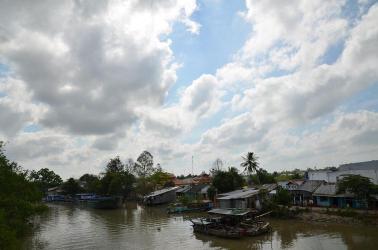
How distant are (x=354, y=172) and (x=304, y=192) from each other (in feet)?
30.4

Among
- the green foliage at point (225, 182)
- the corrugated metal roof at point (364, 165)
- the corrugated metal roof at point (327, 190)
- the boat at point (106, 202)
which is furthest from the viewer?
the boat at point (106, 202)

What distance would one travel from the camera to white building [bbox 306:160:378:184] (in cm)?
5215

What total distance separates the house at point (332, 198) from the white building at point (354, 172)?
647 centimetres

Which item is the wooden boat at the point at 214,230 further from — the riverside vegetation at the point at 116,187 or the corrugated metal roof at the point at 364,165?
the corrugated metal roof at the point at 364,165

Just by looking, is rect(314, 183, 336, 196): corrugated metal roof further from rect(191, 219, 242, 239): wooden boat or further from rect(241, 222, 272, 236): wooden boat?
rect(191, 219, 242, 239): wooden boat

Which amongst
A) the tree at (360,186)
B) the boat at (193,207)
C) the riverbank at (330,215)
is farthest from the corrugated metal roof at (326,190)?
the boat at (193,207)

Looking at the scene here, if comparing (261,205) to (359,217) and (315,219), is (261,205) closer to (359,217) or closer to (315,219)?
(315,219)

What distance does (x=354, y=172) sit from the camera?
55.5 metres

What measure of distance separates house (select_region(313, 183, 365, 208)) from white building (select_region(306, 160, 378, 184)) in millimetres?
6466

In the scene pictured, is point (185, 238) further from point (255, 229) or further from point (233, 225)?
point (255, 229)

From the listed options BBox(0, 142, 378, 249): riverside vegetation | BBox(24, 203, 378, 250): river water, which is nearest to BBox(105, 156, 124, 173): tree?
BBox(0, 142, 378, 249): riverside vegetation

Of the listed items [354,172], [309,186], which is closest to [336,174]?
[354,172]

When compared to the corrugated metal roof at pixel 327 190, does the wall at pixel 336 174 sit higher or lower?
higher

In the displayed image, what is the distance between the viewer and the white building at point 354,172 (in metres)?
52.1
